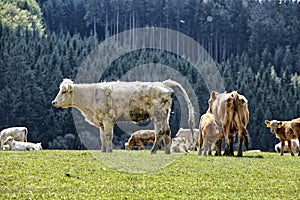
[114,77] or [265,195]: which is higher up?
[114,77]

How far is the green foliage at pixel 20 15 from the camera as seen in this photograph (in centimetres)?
8669

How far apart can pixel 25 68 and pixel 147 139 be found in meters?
30.4

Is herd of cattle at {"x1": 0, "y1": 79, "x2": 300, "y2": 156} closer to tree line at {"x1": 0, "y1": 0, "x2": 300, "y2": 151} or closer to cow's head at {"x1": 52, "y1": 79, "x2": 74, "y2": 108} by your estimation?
cow's head at {"x1": 52, "y1": 79, "x2": 74, "y2": 108}

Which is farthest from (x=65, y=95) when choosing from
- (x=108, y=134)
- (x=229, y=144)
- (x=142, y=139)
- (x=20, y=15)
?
(x=20, y=15)

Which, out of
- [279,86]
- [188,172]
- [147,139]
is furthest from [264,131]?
[188,172]

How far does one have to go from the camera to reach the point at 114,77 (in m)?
68.5

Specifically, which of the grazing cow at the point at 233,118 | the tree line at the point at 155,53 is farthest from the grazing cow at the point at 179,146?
the tree line at the point at 155,53

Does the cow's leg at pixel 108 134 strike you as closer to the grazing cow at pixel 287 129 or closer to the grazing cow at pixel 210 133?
the grazing cow at pixel 210 133

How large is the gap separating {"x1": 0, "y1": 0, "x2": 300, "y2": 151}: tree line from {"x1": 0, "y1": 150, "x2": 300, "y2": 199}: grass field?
41.3 m

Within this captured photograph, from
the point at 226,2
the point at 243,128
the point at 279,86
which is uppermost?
the point at 226,2

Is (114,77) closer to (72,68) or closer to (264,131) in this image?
(72,68)

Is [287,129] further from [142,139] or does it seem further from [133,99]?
[142,139]

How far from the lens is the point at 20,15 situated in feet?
321

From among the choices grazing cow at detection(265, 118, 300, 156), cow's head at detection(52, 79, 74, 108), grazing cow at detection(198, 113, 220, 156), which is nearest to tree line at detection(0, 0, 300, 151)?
grazing cow at detection(265, 118, 300, 156)
